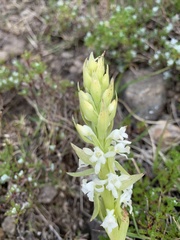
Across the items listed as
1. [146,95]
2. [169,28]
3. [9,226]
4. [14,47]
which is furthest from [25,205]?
[169,28]

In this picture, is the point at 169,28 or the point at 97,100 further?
the point at 169,28

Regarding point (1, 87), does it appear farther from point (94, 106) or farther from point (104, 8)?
point (94, 106)

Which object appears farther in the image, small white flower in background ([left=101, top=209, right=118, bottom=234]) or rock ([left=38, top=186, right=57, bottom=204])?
rock ([left=38, top=186, right=57, bottom=204])

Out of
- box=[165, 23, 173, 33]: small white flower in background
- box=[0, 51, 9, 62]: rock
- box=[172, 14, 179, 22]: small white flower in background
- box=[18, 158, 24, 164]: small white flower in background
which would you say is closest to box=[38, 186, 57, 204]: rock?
box=[18, 158, 24, 164]: small white flower in background

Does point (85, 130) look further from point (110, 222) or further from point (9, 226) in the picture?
point (9, 226)

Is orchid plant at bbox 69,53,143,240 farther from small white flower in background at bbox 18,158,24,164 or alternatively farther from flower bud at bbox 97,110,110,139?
small white flower in background at bbox 18,158,24,164

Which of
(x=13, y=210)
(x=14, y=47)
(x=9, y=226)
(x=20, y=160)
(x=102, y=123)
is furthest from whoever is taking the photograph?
(x=14, y=47)

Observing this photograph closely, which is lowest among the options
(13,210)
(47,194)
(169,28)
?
(47,194)
